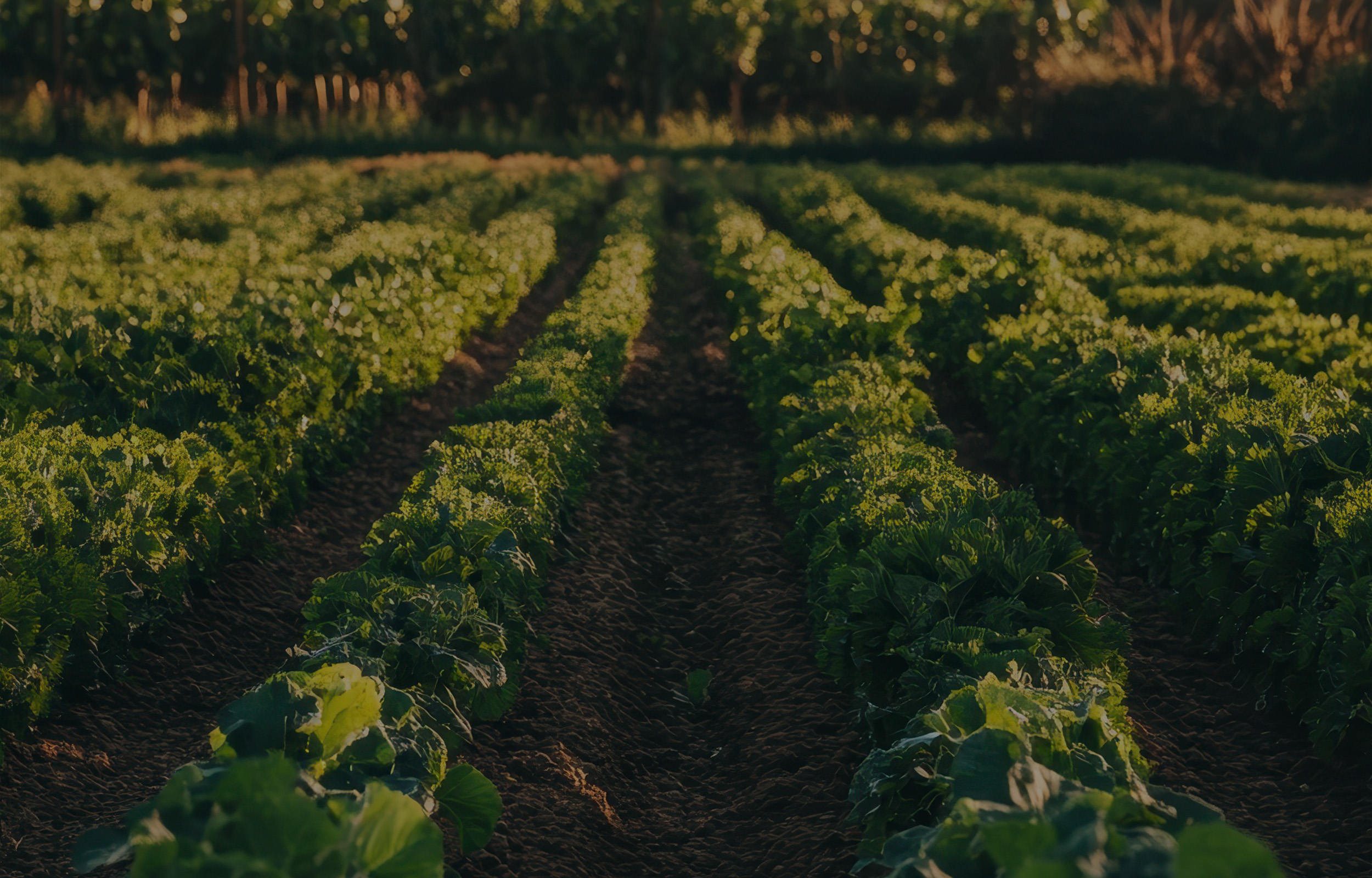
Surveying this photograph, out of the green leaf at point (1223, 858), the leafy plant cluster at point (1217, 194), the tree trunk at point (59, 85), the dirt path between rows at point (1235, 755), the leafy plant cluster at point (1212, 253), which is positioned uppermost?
the tree trunk at point (59, 85)

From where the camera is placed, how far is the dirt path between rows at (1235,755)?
16.4 ft

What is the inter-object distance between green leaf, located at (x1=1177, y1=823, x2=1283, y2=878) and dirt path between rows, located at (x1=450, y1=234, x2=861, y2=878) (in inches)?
108

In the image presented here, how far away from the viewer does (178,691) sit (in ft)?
20.6

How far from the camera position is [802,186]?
2769 centimetres

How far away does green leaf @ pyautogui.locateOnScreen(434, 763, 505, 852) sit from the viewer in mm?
3742

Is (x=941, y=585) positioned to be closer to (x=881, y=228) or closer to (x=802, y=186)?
(x=881, y=228)

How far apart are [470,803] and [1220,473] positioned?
15.7 ft

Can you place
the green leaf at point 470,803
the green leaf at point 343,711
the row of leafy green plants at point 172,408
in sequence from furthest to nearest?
the row of leafy green plants at point 172,408, the green leaf at point 470,803, the green leaf at point 343,711

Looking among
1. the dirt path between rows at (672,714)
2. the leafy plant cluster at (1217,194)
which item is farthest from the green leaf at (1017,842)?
the leafy plant cluster at (1217,194)

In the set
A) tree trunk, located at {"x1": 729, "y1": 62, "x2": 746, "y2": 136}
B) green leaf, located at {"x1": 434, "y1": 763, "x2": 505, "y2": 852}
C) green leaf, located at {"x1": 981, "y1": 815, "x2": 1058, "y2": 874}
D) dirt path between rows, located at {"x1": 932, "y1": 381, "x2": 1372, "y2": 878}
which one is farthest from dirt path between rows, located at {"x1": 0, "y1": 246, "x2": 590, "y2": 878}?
tree trunk, located at {"x1": 729, "y1": 62, "x2": 746, "y2": 136}

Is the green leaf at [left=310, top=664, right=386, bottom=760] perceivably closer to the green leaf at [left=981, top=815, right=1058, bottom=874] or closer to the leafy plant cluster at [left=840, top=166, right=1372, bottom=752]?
the green leaf at [left=981, top=815, right=1058, bottom=874]

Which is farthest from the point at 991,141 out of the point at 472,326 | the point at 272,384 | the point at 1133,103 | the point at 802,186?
A: the point at 272,384

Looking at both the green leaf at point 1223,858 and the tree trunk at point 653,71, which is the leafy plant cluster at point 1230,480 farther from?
the tree trunk at point 653,71

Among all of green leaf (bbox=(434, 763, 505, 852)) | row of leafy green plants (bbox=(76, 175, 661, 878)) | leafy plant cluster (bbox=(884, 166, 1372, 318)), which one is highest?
leafy plant cluster (bbox=(884, 166, 1372, 318))
